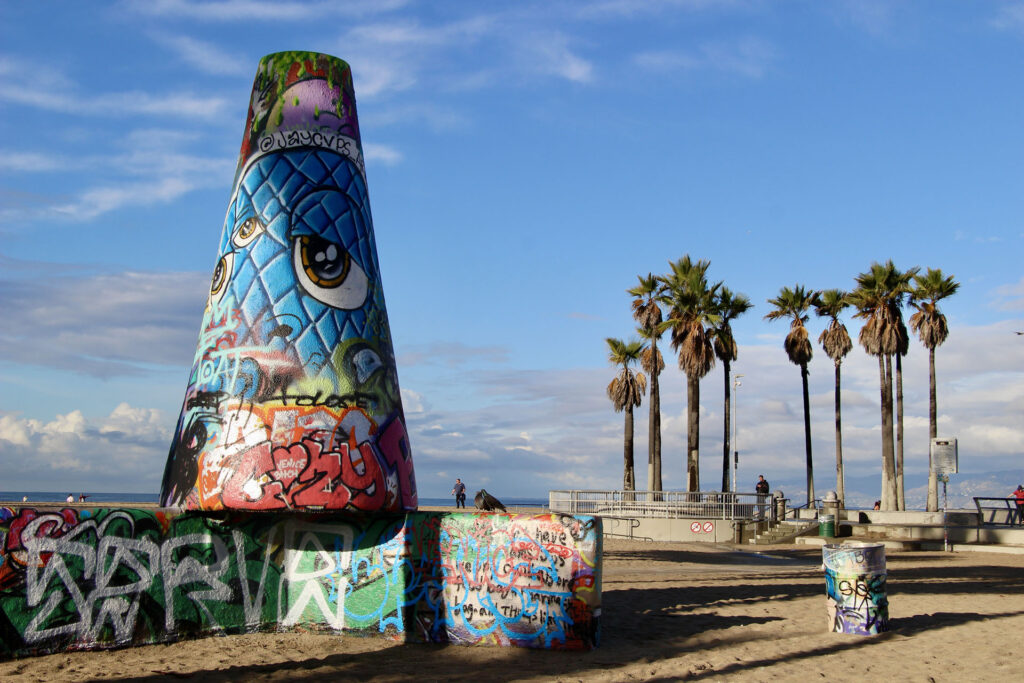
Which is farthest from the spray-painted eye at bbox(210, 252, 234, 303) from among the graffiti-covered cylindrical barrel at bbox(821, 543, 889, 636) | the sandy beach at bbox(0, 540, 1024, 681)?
the graffiti-covered cylindrical barrel at bbox(821, 543, 889, 636)

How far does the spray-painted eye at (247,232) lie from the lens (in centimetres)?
1248

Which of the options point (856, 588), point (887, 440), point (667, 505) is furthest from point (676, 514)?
point (856, 588)

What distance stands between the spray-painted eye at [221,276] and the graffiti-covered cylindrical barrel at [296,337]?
3 cm

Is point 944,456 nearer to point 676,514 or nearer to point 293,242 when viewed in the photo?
point 676,514

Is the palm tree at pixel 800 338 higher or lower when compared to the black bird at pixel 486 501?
higher

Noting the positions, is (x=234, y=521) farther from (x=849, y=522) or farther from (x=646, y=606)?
(x=849, y=522)

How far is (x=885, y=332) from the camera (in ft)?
143

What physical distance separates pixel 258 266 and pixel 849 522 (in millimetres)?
27455

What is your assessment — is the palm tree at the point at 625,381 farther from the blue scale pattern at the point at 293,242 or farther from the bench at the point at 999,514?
the blue scale pattern at the point at 293,242

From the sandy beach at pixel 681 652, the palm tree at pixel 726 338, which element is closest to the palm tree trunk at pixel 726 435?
the palm tree at pixel 726 338

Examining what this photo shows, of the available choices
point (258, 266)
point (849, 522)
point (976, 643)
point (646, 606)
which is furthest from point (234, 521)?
point (849, 522)

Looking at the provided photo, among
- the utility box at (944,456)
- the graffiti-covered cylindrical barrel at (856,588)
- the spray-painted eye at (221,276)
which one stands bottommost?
the graffiti-covered cylindrical barrel at (856,588)

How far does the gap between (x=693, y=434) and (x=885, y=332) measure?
12190mm

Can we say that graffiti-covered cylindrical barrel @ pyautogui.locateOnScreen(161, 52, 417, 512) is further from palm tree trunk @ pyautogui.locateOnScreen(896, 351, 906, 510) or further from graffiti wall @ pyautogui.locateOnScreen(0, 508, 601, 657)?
palm tree trunk @ pyautogui.locateOnScreen(896, 351, 906, 510)
